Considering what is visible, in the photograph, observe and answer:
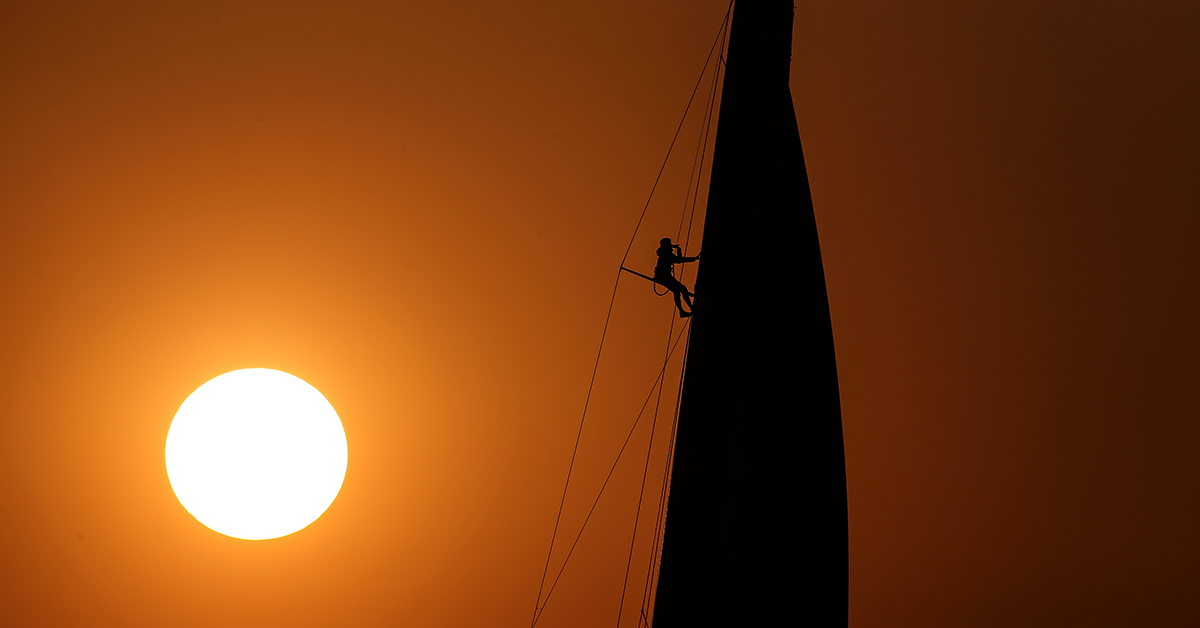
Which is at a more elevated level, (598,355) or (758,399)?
(598,355)

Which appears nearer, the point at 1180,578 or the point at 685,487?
the point at 685,487

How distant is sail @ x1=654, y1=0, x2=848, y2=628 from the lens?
2.93 feet

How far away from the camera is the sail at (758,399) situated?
2.93 feet

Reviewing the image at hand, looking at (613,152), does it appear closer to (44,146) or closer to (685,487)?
(685,487)

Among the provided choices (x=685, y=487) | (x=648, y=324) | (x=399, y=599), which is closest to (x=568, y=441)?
(x=648, y=324)

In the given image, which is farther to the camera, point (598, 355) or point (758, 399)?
point (598, 355)

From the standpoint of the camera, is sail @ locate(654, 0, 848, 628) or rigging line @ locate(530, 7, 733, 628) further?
rigging line @ locate(530, 7, 733, 628)

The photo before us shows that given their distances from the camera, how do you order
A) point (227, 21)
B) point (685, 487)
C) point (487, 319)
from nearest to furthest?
1. point (685, 487)
2. point (227, 21)
3. point (487, 319)

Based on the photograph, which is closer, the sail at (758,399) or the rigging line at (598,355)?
the sail at (758,399)

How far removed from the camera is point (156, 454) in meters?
2.43

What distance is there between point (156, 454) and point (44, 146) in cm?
108

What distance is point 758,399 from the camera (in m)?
0.93

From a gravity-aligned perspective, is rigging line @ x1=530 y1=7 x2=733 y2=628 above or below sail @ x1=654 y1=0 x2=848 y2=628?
above

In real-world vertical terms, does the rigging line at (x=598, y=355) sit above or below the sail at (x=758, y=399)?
above
